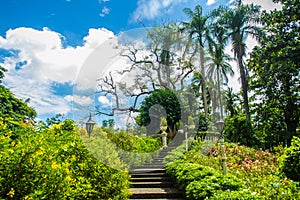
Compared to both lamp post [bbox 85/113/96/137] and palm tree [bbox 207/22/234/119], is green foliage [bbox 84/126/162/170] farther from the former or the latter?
palm tree [bbox 207/22/234/119]

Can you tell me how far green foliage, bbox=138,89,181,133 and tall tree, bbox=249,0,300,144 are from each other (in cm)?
649

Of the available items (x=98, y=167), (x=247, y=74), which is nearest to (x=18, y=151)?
(x=98, y=167)

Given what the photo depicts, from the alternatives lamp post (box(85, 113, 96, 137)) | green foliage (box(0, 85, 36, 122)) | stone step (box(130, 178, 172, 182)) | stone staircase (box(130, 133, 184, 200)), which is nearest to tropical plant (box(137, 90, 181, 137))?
stone staircase (box(130, 133, 184, 200))

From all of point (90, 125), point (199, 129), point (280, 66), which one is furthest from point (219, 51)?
point (90, 125)

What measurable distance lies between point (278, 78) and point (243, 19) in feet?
16.5

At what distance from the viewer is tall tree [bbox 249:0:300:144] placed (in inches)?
563

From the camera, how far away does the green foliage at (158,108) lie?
10859mm

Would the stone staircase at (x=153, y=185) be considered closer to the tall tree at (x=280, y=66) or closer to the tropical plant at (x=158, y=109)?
the tropical plant at (x=158, y=109)

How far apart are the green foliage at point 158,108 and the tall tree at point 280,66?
649 cm

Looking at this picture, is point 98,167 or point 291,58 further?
point 291,58

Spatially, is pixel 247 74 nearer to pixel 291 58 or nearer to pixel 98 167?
pixel 291 58

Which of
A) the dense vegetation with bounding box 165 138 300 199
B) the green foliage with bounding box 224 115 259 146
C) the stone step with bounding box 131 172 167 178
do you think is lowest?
the stone step with bounding box 131 172 167 178

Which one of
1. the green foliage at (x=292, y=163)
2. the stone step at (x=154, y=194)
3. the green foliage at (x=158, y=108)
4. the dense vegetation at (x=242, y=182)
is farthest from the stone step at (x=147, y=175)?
the green foliage at (x=158, y=108)

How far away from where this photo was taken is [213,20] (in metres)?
18.2
